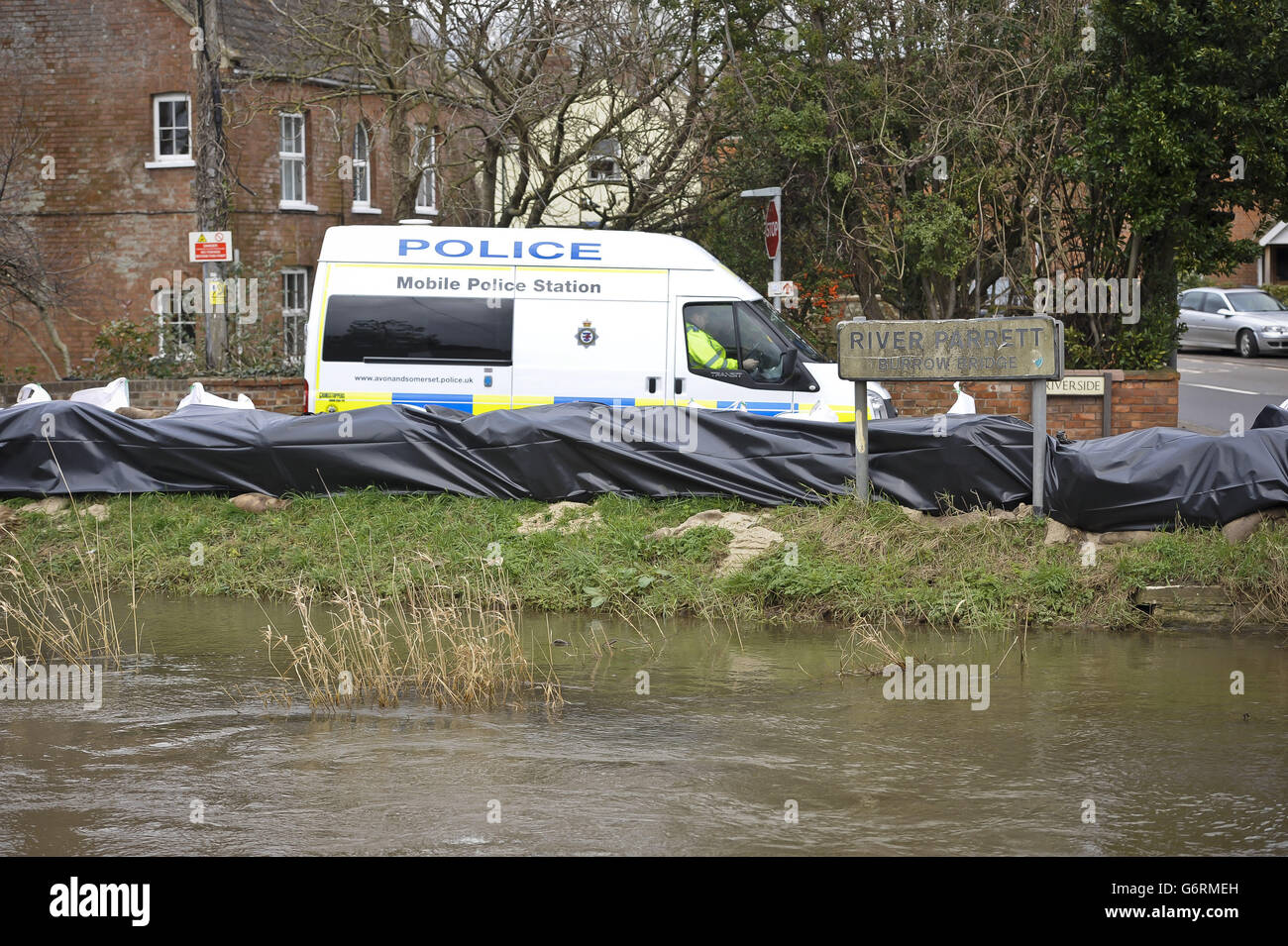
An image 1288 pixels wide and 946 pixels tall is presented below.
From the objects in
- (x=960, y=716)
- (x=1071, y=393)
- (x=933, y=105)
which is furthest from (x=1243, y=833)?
(x=933, y=105)

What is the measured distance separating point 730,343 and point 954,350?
11.1 ft

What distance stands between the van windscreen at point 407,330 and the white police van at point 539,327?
10 millimetres

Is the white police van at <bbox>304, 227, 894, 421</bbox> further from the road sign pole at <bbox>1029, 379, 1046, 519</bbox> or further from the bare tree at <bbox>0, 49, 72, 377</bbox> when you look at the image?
the bare tree at <bbox>0, 49, 72, 377</bbox>

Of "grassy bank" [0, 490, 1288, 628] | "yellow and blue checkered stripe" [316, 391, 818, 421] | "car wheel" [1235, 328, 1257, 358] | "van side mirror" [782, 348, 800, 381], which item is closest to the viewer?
"grassy bank" [0, 490, 1288, 628]

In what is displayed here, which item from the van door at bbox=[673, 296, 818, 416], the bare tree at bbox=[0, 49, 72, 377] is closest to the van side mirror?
the van door at bbox=[673, 296, 818, 416]

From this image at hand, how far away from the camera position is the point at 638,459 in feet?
38.5

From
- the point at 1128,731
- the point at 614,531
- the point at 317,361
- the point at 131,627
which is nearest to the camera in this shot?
the point at 1128,731

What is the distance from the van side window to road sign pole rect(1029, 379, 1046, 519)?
353cm

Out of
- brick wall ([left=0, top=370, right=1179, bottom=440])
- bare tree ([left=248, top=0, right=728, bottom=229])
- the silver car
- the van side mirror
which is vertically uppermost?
bare tree ([left=248, top=0, right=728, bottom=229])

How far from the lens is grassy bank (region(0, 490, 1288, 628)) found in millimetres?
9797

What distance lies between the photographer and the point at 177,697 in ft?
26.1

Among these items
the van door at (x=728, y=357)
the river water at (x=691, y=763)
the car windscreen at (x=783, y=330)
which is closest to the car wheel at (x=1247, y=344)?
the car windscreen at (x=783, y=330)
